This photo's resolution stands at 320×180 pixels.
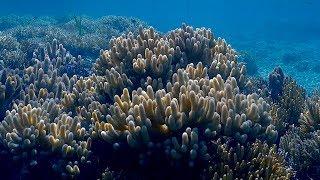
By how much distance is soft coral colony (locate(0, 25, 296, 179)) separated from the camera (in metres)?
4.15

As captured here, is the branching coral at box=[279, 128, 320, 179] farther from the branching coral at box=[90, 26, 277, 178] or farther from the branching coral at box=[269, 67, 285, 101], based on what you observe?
the branching coral at box=[269, 67, 285, 101]

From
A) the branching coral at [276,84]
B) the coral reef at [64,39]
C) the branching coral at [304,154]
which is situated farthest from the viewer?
the coral reef at [64,39]

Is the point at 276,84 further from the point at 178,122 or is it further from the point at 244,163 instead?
the point at 178,122

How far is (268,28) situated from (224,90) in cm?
3967

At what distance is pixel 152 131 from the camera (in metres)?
4.21

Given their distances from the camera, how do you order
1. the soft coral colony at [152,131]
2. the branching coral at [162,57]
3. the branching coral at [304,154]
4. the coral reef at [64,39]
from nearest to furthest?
the soft coral colony at [152,131]
the branching coral at [304,154]
the branching coral at [162,57]
the coral reef at [64,39]

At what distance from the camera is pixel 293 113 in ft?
21.4

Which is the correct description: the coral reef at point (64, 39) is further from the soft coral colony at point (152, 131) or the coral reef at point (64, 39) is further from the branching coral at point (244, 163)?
the branching coral at point (244, 163)

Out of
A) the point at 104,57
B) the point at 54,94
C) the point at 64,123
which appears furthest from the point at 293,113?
the point at 54,94

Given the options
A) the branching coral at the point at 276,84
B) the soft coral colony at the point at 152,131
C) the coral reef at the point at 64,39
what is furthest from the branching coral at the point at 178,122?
the coral reef at the point at 64,39

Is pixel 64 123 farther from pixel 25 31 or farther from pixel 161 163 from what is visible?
pixel 25 31

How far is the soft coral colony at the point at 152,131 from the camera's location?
4152mm

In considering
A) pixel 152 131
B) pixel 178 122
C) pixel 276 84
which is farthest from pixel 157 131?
pixel 276 84

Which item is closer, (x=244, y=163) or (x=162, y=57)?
(x=244, y=163)
